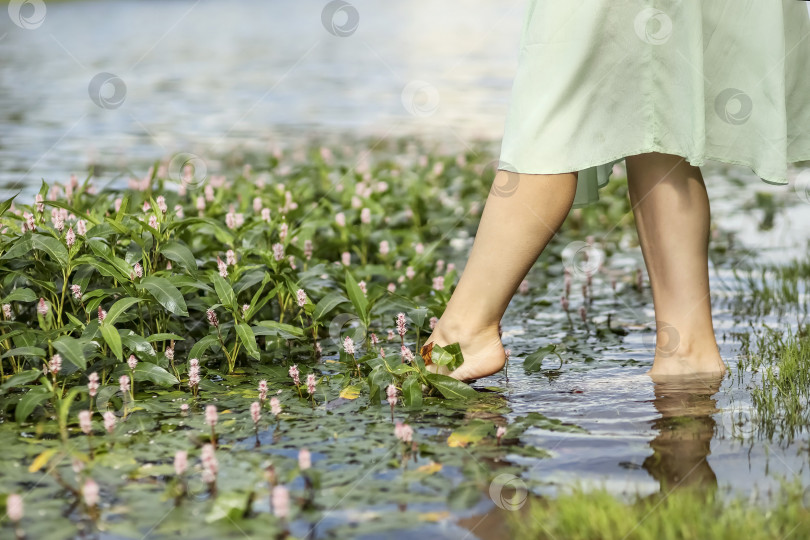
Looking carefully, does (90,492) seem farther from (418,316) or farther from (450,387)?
(418,316)

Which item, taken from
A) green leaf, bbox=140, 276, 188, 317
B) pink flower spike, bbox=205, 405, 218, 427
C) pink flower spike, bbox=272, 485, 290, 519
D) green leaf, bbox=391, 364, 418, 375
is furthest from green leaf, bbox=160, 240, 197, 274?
pink flower spike, bbox=272, 485, 290, 519

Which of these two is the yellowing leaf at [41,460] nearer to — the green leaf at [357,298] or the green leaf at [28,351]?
the green leaf at [28,351]

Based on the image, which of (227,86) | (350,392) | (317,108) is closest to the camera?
(350,392)

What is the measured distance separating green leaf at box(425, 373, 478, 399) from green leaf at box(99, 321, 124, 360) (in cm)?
86

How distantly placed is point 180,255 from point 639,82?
1523 millimetres

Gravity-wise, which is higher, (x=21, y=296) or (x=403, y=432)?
(x=21, y=296)

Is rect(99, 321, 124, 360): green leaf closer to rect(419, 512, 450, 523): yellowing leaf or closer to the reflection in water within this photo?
rect(419, 512, 450, 523): yellowing leaf

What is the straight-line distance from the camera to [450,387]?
2.72 meters

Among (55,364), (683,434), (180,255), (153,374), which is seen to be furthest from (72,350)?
(683,434)

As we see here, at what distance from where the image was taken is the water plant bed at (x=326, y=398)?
2.02m

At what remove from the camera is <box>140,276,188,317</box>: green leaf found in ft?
9.36

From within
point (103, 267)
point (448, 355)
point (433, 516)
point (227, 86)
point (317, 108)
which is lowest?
A: point (433, 516)

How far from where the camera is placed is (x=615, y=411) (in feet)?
8.69

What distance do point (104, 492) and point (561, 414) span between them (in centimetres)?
121
